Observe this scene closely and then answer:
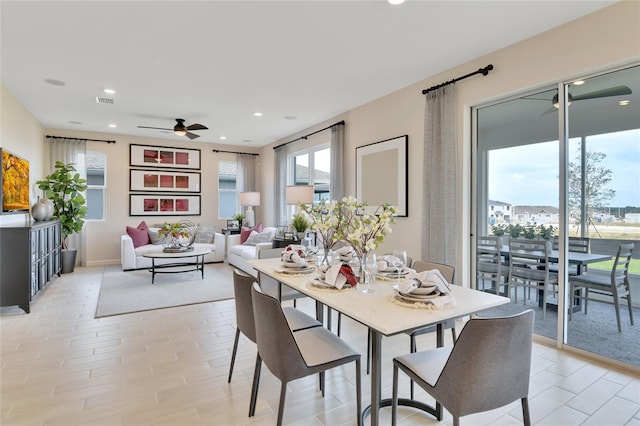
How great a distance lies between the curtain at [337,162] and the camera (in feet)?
17.6

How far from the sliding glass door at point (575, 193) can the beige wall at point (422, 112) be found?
203mm

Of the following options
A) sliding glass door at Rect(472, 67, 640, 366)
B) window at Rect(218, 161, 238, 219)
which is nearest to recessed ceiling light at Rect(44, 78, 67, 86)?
window at Rect(218, 161, 238, 219)

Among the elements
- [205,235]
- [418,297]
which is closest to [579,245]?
[418,297]

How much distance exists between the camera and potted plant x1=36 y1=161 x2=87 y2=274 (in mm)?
5926

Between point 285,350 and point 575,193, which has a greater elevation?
point 575,193

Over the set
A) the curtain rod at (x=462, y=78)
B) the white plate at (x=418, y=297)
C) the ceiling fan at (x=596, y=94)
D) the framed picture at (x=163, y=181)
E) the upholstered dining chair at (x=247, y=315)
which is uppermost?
the curtain rod at (x=462, y=78)

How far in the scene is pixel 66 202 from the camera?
20.0 feet

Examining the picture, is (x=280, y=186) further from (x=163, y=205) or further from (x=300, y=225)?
(x=163, y=205)

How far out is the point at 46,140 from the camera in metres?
6.62

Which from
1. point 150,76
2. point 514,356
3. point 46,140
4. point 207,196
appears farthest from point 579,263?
point 46,140

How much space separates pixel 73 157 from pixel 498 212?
764cm

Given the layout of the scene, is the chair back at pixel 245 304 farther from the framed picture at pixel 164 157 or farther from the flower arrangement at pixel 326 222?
the framed picture at pixel 164 157

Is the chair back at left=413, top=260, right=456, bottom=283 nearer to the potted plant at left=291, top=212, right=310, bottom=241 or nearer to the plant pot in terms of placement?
the potted plant at left=291, top=212, right=310, bottom=241

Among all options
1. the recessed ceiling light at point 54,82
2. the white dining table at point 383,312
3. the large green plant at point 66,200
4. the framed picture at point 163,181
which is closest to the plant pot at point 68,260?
the large green plant at point 66,200
